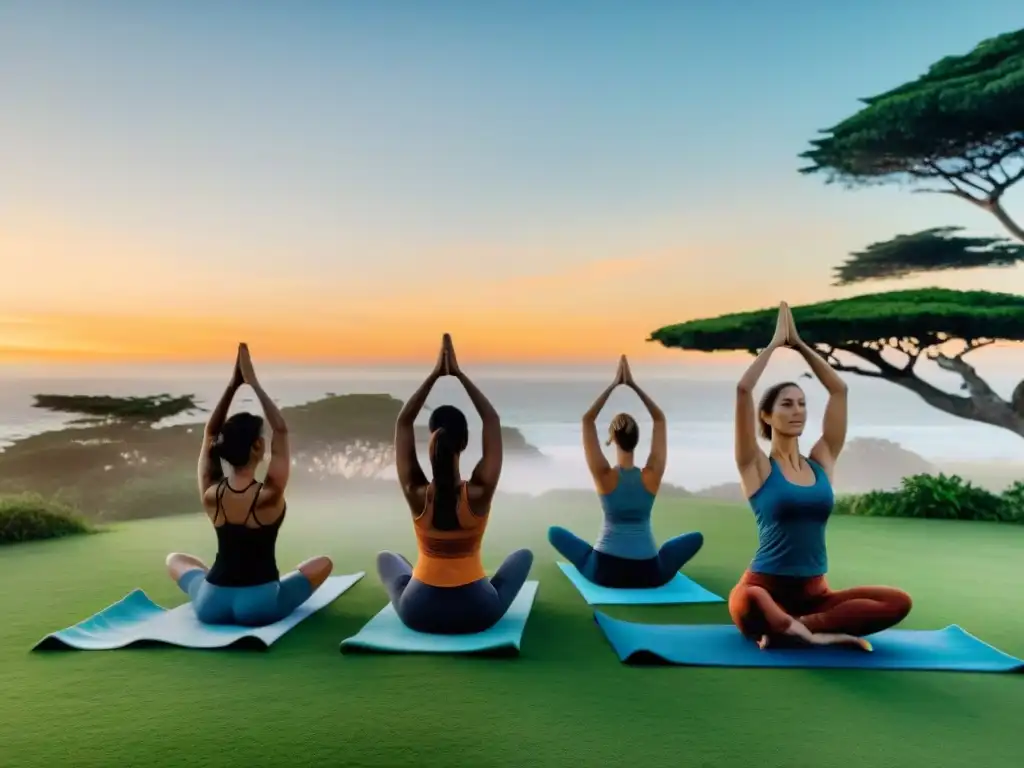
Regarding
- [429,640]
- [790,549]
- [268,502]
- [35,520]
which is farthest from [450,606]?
[35,520]

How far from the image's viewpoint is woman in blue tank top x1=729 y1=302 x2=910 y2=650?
3.45m

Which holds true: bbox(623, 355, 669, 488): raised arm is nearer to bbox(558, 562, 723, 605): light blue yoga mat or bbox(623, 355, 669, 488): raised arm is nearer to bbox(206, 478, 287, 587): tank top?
bbox(558, 562, 723, 605): light blue yoga mat

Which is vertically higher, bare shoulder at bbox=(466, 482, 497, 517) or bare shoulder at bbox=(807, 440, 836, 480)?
bare shoulder at bbox=(807, 440, 836, 480)

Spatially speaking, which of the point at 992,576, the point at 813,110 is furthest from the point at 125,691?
the point at 813,110

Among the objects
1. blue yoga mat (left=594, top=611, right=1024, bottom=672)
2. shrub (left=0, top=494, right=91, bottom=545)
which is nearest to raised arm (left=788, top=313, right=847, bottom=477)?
blue yoga mat (left=594, top=611, right=1024, bottom=672)

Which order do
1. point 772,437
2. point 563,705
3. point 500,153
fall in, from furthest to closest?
point 500,153 < point 772,437 < point 563,705

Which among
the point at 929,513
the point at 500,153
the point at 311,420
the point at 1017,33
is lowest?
the point at 929,513

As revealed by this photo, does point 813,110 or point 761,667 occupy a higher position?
point 813,110

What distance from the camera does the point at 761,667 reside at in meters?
3.32

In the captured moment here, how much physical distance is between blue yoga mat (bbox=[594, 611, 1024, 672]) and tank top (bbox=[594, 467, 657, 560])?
104cm

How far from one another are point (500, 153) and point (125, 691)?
806 centimetres

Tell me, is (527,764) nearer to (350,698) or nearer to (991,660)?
(350,698)

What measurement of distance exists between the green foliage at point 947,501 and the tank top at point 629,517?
5129mm

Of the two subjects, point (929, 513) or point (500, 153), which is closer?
point (929, 513)
